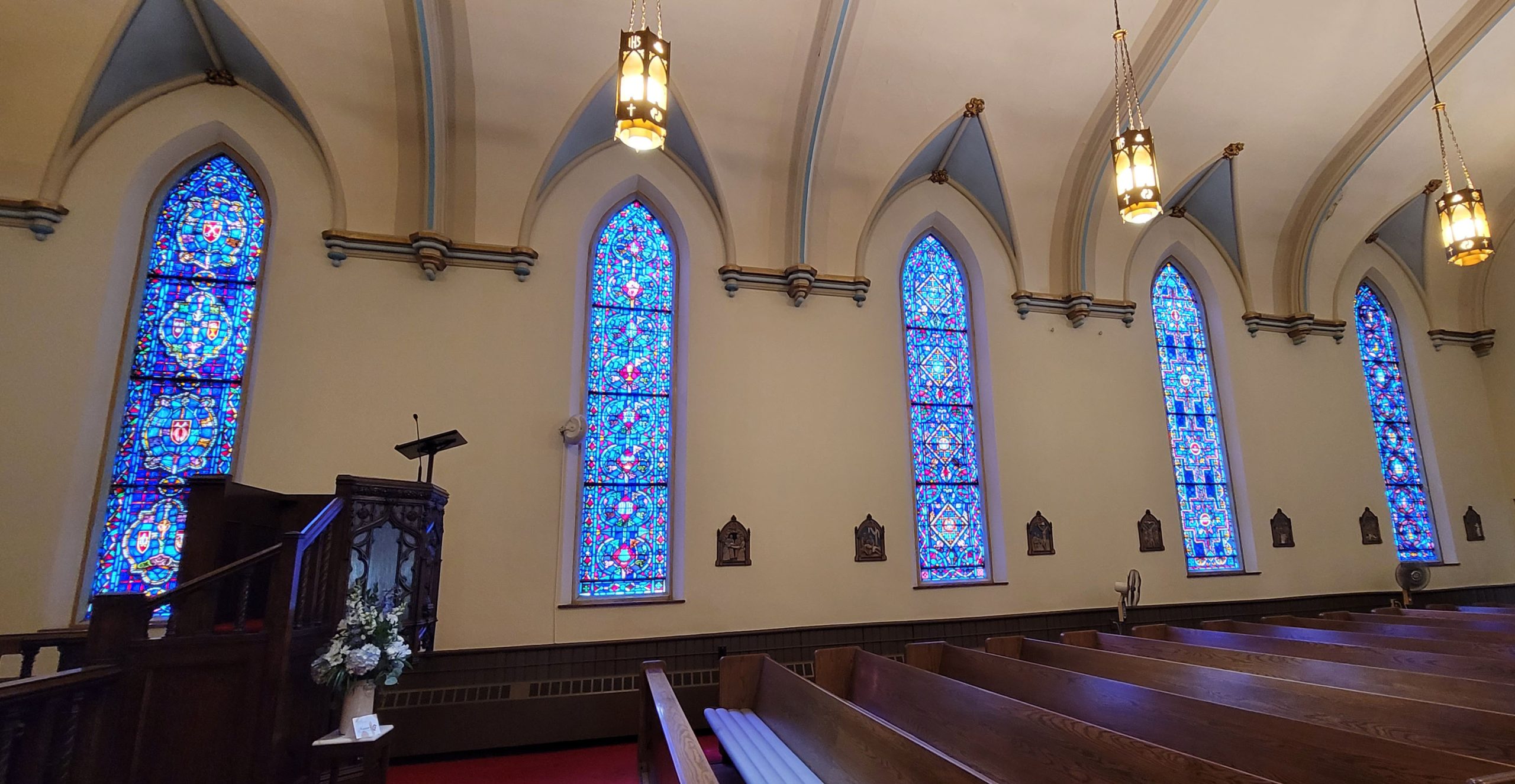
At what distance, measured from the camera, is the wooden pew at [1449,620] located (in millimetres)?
5547

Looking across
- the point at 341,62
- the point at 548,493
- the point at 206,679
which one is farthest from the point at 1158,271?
the point at 206,679

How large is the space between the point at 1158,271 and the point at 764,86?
5743 mm

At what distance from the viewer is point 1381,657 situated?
172 inches

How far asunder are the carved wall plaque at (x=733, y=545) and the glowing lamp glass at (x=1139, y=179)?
4.23m

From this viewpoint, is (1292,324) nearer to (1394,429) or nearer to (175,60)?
(1394,429)

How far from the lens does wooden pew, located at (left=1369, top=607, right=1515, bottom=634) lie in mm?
5547

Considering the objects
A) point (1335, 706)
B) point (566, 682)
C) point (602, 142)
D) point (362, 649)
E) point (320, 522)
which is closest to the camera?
point (1335, 706)

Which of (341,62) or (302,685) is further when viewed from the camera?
(341,62)

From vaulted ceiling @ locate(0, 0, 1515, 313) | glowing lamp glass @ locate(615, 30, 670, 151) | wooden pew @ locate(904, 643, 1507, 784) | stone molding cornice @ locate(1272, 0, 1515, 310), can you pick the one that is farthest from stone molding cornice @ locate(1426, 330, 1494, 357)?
glowing lamp glass @ locate(615, 30, 670, 151)

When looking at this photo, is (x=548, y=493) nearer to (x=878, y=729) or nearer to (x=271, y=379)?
(x=271, y=379)

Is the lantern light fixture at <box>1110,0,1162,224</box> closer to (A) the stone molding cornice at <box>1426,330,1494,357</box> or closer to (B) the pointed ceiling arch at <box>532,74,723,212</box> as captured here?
(B) the pointed ceiling arch at <box>532,74,723,212</box>

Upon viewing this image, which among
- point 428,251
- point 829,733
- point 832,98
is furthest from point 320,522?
point 832,98

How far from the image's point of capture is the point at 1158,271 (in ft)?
31.8

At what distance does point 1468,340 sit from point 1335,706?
35.1 ft
